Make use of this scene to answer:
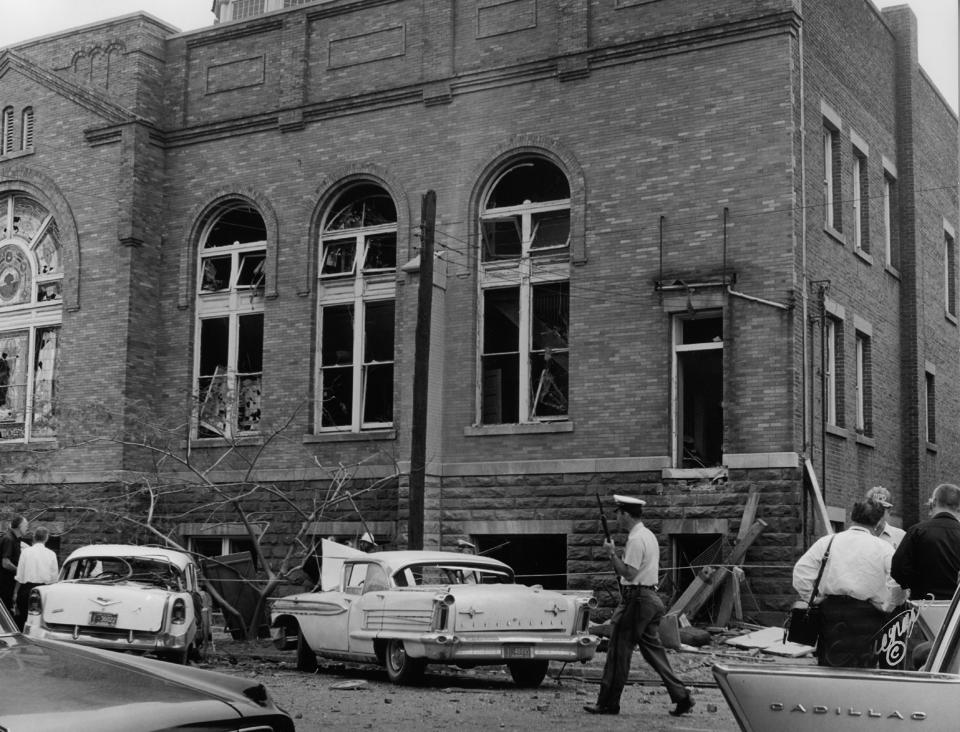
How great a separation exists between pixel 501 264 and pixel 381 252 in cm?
264

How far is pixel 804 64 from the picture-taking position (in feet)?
70.4

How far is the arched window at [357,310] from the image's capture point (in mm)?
24266

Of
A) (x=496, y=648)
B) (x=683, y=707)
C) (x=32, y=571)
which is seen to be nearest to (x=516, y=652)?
(x=496, y=648)

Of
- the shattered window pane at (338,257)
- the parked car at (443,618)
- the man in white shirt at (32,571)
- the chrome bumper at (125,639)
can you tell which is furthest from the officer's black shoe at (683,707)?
the shattered window pane at (338,257)

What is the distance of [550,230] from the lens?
75.3 ft

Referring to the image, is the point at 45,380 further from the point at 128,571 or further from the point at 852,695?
the point at 852,695

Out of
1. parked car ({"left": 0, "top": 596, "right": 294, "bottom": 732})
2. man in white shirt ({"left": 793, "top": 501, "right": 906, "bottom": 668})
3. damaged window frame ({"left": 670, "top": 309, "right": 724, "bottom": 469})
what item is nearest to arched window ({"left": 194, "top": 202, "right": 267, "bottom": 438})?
damaged window frame ({"left": 670, "top": 309, "right": 724, "bottom": 469})

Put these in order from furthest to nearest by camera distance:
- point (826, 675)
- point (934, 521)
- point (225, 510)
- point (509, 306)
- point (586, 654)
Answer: point (225, 510), point (509, 306), point (586, 654), point (934, 521), point (826, 675)

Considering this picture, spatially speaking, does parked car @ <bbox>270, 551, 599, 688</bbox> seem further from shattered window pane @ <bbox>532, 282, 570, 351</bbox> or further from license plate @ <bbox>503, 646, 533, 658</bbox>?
shattered window pane @ <bbox>532, 282, 570, 351</bbox>

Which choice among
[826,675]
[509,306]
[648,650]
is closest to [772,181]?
[509,306]

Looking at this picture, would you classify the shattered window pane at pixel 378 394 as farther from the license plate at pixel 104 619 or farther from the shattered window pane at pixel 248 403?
the license plate at pixel 104 619

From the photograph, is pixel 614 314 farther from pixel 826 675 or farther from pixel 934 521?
pixel 826 675

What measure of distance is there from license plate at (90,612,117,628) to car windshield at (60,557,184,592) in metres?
0.83

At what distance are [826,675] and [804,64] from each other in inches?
706
